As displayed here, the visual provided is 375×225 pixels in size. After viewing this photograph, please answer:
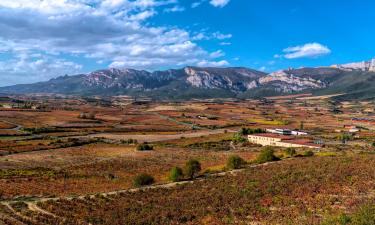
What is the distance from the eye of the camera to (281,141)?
323 feet

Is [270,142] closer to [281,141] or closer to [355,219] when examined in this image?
[281,141]

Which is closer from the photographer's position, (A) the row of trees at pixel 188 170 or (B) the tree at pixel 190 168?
(A) the row of trees at pixel 188 170

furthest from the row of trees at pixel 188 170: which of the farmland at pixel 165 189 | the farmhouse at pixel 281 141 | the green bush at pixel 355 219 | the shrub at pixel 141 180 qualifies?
the farmhouse at pixel 281 141

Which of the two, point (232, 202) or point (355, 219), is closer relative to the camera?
point (355, 219)

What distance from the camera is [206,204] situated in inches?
1339

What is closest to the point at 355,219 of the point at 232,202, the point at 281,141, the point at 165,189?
the point at 232,202

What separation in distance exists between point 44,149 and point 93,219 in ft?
201

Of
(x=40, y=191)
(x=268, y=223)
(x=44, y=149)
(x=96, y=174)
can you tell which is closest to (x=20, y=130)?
(x=44, y=149)


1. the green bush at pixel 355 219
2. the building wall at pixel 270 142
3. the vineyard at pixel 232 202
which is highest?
the green bush at pixel 355 219

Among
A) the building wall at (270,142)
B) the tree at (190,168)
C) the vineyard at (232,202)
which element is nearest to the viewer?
the vineyard at (232,202)

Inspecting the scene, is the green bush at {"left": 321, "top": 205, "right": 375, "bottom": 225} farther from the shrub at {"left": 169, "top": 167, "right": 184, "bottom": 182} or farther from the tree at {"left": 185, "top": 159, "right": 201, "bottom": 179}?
the tree at {"left": 185, "top": 159, "right": 201, "bottom": 179}

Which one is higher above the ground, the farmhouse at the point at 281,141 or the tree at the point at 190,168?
the tree at the point at 190,168

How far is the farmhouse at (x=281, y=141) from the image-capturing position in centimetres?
9130

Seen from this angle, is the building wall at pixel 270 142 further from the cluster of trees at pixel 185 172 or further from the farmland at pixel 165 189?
the cluster of trees at pixel 185 172
